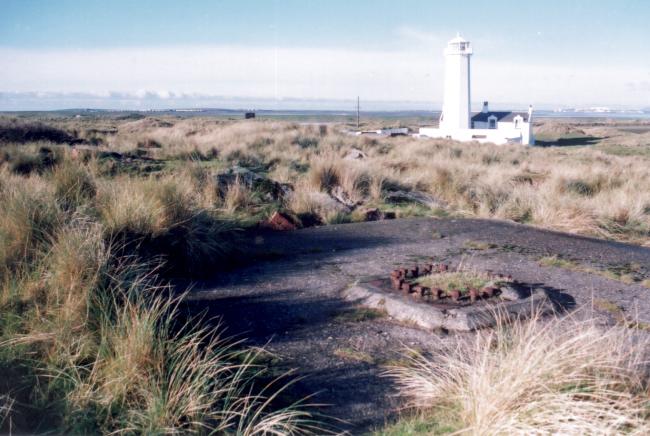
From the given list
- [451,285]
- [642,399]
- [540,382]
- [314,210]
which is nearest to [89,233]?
[451,285]

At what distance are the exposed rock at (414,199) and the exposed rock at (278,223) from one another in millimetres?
3405

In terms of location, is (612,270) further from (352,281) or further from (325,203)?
(325,203)

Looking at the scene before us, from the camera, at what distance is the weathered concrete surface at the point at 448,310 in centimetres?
474

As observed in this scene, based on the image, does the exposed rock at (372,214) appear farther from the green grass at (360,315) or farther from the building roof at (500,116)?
the building roof at (500,116)

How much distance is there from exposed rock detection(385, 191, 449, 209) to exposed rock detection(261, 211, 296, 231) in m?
3.41

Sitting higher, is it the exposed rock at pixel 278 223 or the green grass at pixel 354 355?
the exposed rock at pixel 278 223

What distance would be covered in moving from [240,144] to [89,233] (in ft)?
61.9

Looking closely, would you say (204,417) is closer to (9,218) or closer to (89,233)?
(89,233)

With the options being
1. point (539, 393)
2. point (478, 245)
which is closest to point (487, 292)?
point (539, 393)

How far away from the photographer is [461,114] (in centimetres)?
4191

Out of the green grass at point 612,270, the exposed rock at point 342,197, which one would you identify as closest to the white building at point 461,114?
the exposed rock at point 342,197

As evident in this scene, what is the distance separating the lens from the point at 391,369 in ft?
13.2

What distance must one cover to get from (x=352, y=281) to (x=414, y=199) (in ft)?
20.9

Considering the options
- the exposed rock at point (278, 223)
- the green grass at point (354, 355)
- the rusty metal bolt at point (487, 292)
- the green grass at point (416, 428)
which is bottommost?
the green grass at point (416, 428)
